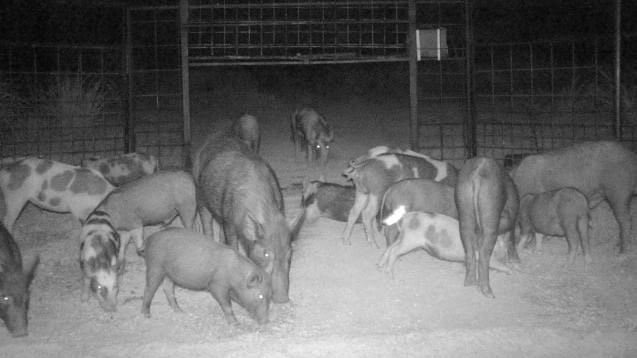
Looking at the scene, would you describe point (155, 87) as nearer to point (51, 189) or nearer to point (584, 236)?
point (51, 189)

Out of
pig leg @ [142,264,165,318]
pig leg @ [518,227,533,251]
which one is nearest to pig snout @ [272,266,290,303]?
→ pig leg @ [142,264,165,318]

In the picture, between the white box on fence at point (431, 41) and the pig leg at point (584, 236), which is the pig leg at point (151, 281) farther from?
the white box on fence at point (431, 41)

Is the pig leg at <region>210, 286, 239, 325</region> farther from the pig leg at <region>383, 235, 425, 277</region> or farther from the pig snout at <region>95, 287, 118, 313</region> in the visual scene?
the pig leg at <region>383, 235, 425, 277</region>

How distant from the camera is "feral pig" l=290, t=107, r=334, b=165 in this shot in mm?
13906

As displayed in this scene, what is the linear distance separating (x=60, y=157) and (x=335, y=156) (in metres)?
4.92

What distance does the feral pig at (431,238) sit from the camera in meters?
7.74

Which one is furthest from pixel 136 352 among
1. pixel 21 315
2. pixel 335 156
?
pixel 335 156

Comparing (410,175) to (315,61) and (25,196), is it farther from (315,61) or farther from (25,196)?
(25,196)

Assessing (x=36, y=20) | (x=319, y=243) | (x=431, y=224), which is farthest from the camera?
(x=36, y=20)

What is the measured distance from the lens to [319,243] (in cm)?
895

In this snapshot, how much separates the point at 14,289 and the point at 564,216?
208 inches

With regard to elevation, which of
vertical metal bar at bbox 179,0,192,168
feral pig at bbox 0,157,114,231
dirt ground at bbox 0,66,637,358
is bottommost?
dirt ground at bbox 0,66,637,358

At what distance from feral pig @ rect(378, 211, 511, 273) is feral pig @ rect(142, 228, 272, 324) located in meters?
1.88

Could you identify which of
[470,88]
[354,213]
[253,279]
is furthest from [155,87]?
[253,279]
